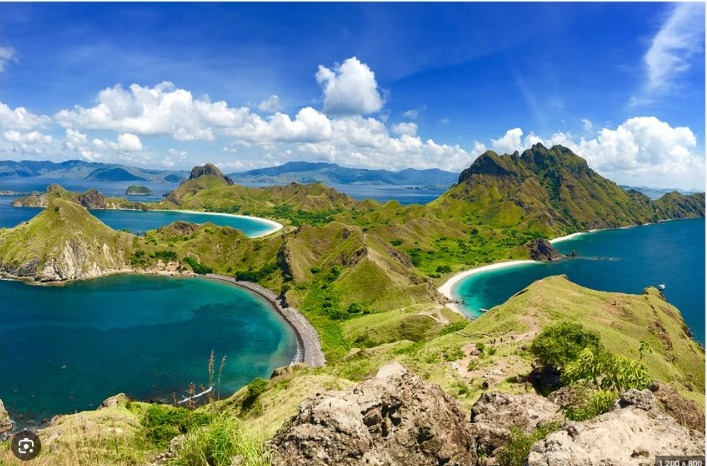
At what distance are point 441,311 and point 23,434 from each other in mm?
111326

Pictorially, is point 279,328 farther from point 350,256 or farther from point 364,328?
point 350,256

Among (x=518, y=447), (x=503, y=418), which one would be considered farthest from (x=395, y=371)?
(x=518, y=447)

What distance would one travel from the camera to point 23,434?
17.3m

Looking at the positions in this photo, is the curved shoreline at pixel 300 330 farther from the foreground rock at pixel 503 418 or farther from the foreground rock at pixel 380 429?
the foreground rock at pixel 380 429

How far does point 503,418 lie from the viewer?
2283 centimetres

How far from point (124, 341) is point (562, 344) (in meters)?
109

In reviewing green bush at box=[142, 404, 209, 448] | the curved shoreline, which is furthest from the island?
the curved shoreline

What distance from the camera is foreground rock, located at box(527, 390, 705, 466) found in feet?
45.1

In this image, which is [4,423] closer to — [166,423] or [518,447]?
[166,423]

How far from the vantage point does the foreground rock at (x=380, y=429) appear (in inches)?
679

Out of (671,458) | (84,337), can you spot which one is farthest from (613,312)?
(84,337)

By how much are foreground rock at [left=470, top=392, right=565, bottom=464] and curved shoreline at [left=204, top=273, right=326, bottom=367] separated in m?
76.1

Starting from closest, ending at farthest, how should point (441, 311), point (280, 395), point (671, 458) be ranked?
point (671, 458), point (280, 395), point (441, 311)

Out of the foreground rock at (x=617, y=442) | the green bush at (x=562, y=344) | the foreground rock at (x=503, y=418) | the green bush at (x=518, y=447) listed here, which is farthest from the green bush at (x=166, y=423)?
the green bush at (x=562, y=344)
